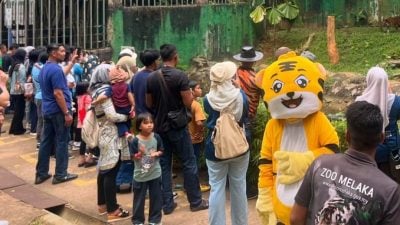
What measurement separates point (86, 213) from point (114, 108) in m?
1.14

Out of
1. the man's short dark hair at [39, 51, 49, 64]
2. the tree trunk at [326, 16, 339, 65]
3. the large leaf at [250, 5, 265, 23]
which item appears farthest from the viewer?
the large leaf at [250, 5, 265, 23]

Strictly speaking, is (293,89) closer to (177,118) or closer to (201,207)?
(177,118)

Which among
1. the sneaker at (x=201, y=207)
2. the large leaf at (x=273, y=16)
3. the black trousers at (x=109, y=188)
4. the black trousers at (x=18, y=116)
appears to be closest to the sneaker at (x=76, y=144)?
the black trousers at (x=18, y=116)

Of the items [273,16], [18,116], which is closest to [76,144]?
[18,116]

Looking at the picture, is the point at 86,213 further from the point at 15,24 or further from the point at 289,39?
the point at 289,39

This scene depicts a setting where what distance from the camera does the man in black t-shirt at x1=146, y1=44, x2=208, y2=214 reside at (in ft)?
18.5

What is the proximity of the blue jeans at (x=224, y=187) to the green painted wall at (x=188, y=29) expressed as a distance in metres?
7.90

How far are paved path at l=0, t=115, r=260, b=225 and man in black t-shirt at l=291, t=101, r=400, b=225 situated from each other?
117 inches

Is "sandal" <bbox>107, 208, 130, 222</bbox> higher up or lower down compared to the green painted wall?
lower down

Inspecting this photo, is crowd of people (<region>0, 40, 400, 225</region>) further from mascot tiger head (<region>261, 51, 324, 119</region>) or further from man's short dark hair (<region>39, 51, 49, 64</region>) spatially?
man's short dark hair (<region>39, 51, 49, 64</region>)

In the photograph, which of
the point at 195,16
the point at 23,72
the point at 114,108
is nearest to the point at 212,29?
the point at 195,16

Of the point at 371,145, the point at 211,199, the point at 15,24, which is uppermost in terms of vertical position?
the point at 15,24

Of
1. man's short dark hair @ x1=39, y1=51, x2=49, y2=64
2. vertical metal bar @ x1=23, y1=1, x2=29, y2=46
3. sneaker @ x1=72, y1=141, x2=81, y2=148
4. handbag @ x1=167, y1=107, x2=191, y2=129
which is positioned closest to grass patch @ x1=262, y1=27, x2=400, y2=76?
vertical metal bar @ x1=23, y1=1, x2=29, y2=46

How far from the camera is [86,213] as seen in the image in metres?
6.05
